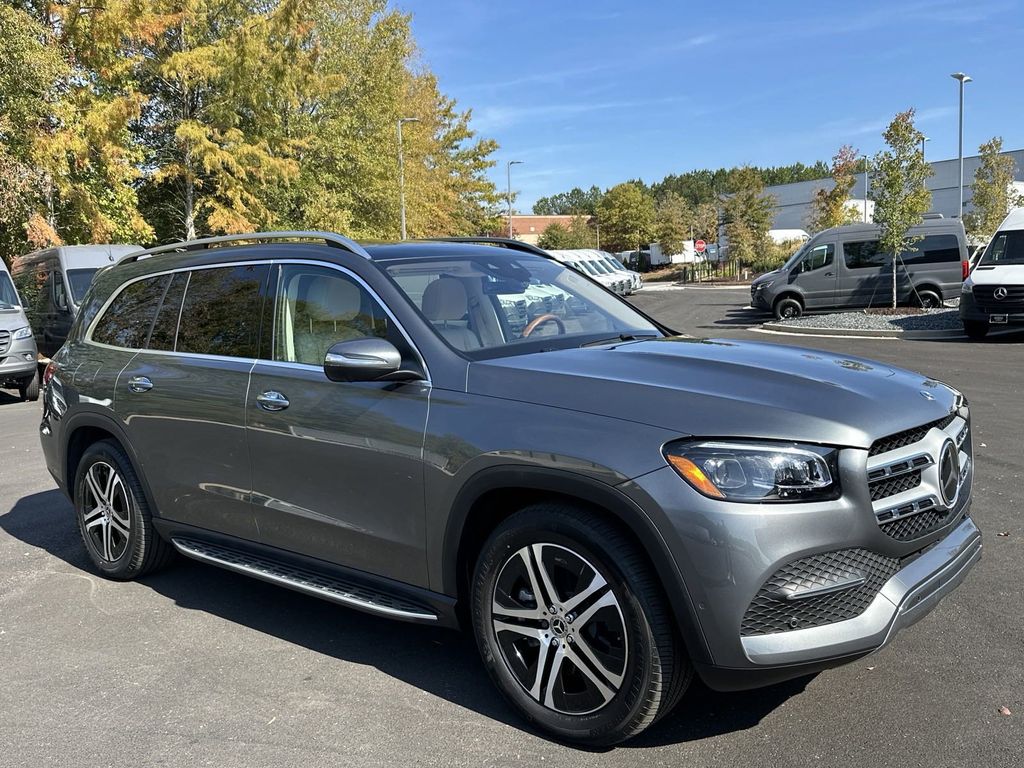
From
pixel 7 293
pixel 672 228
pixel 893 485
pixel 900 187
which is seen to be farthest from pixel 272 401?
pixel 672 228

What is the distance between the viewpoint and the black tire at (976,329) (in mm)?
15320

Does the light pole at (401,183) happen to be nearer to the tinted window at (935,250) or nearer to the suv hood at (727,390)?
the tinted window at (935,250)

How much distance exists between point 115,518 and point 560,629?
9.68 ft

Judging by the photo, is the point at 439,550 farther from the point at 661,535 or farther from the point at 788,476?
the point at 788,476

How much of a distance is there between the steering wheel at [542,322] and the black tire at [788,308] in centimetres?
1922

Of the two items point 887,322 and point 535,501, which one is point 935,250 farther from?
point 535,501

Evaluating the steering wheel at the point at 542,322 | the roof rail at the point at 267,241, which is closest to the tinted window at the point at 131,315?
the roof rail at the point at 267,241

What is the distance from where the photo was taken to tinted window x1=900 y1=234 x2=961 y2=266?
2053cm

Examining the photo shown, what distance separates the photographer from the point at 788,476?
2639mm

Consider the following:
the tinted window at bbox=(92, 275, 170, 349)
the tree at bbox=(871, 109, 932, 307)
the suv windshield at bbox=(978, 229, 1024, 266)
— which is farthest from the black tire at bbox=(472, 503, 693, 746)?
the tree at bbox=(871, 109, 932, 307)

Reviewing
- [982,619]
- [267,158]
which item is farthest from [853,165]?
[982,619]

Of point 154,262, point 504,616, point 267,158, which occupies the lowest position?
point 504,616

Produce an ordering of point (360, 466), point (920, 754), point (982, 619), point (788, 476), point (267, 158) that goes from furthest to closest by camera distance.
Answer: point (267, 158)
point (982, 619)
point (360, 466)
point (920, 754)
point (788, 476)

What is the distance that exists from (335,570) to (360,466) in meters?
0.52
